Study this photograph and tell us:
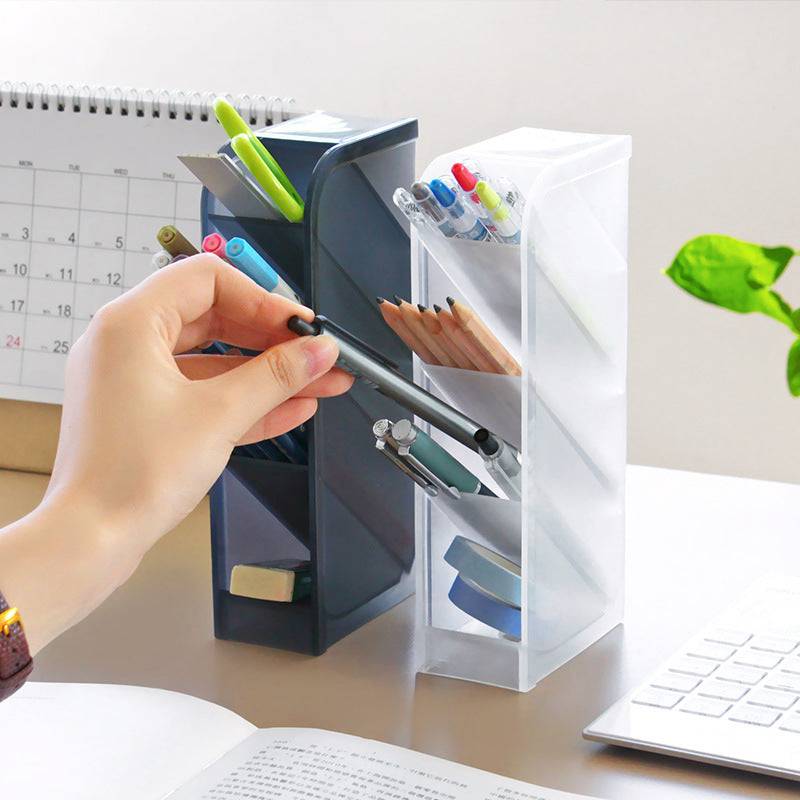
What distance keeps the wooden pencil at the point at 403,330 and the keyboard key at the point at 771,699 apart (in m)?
0.23

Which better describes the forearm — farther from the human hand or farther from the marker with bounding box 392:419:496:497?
the marker with bounding box 392:419:496:497

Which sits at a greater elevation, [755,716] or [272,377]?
[272,377]

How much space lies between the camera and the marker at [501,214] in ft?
2.15

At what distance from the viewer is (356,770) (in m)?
0.60

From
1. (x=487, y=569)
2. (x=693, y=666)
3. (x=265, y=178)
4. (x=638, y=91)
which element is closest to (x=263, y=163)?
(x=265, y=178)

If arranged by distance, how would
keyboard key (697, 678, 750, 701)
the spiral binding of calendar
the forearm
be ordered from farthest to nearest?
the spiral binding of calendar, keyboard key (697, 678, 750, 701), the forearm

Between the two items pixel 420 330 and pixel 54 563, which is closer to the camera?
pixel 54 563

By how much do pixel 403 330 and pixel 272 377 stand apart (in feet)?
0.29

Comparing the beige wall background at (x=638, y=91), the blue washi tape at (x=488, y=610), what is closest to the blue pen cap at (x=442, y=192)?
the blue washi tape at (x=488, y=610)

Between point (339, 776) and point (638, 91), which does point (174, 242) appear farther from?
point (638, 91)

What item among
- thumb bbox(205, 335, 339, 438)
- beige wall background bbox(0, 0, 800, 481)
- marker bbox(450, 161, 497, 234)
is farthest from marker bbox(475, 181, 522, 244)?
beige wall background bbox(0, 0, 800, 481)

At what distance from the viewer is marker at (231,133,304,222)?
69 centimetres

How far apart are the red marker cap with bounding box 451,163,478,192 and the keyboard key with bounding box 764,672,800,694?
0.96ft

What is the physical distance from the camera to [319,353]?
25.7 inches
